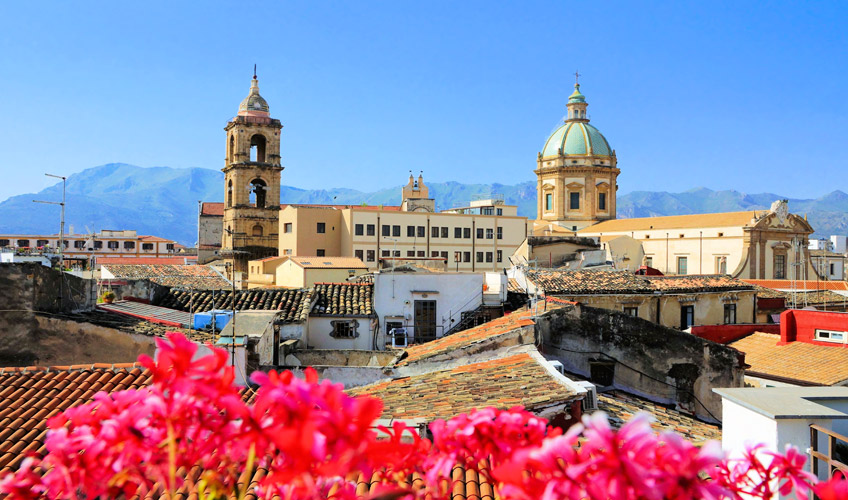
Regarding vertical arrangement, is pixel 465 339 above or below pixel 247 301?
below

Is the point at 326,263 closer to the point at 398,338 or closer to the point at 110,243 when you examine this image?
the point at 398,338

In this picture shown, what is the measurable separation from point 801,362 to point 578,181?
5398 centimetres

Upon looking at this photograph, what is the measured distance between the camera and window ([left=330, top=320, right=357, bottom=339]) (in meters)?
20.3

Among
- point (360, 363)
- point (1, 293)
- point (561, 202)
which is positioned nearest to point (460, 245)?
point (561, 202)

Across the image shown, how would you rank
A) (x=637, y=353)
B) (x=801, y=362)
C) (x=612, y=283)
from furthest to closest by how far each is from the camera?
(x=612, y=283), (x=801, y=362), (x=637, y=353)

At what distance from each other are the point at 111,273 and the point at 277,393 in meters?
39.6

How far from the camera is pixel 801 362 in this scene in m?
23.1

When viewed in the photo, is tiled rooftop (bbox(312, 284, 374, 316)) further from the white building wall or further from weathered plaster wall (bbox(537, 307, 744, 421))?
weathered plaster wall (bbox(537, 307, 744, 421))

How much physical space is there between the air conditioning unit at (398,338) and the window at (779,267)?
48.8 meters

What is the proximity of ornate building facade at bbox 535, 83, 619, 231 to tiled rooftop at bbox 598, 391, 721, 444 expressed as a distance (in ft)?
201

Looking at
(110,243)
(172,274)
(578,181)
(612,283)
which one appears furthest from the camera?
(110,243)

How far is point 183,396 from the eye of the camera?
1993mm

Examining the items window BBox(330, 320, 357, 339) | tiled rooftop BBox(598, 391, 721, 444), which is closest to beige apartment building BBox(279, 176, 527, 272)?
window BBox(330, 320, 357, 339)

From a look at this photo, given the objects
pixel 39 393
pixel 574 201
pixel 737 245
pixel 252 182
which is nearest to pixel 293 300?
pixel 39 393
